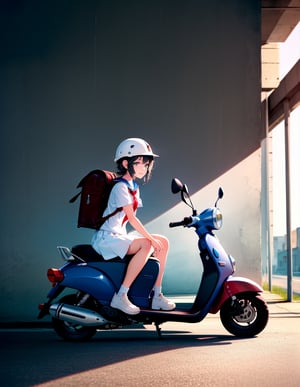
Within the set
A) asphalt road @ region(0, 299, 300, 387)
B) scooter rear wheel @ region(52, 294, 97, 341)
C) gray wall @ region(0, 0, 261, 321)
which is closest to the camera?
asphalt road @ region(0, 299, 300, 387)

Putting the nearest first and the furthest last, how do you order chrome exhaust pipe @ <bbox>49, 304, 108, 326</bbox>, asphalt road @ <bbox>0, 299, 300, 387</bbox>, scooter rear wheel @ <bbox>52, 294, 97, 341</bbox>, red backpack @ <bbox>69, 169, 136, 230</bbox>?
asphalt road @ <bbox>0, 299, 300, 387</bbox> < chrome exhaust pipe @ <bbox>49, 304, 108, 326</bbox> < red backpack @ <bbox>69, 169, 136, 230</bbox> < scooter rear wheel @ <bbox>52, 294, 97, 341</bbox>

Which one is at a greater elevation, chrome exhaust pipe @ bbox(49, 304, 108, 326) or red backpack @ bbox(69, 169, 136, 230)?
red backpack @ bbox(69, 169, 136, 230)

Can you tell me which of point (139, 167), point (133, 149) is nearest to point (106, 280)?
point (139, 167)

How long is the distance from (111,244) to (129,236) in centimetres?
18

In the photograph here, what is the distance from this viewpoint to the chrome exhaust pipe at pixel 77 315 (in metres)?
6.17

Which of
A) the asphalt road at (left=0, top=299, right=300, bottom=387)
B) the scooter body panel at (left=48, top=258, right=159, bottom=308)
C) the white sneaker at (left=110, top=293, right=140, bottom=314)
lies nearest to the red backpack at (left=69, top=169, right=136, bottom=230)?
the scooter body panel at (left=48, top=258, right=159, bottom=308)

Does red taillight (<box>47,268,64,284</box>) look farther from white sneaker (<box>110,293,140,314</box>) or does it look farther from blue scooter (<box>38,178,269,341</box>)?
white sneaker (<box>110,293,140,314</box>)

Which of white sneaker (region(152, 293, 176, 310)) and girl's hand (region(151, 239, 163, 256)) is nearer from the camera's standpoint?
girl's hand (region(151, 239, 163, 256))

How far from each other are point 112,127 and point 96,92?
0.51 m

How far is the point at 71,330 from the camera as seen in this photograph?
6.43 metres

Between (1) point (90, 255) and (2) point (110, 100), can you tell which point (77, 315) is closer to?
(1) point (90, 255)

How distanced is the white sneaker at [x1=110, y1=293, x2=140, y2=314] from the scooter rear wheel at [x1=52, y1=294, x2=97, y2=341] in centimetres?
36

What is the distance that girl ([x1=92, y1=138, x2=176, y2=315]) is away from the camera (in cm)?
621

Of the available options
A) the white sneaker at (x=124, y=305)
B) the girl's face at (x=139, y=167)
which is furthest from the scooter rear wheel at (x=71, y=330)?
the girl's face at (x=139, y=167)
